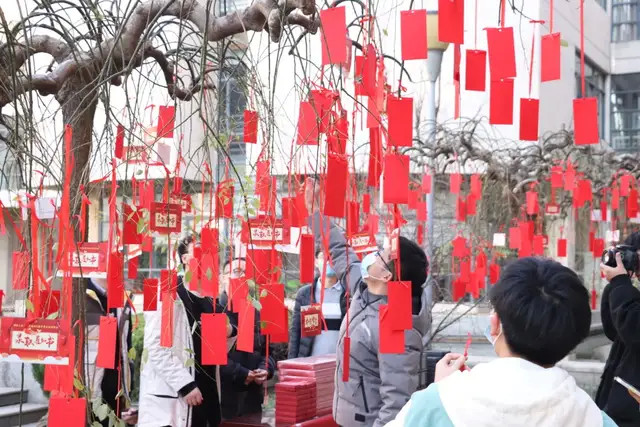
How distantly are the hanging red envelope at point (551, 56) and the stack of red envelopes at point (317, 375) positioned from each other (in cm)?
252

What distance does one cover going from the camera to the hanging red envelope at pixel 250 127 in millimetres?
4359

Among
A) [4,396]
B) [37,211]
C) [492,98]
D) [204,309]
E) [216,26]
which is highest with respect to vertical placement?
[216,26]

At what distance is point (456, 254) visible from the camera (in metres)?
9.62

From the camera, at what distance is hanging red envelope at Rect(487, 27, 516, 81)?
3.20 m

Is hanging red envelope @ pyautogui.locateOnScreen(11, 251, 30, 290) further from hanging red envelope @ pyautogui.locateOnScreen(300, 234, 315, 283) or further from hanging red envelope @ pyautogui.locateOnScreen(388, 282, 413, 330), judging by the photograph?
hanging red envelope @ pyautogui.locateOnScreen(388, 282, 413, 330)

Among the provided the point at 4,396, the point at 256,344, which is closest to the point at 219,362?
the point at 256,344

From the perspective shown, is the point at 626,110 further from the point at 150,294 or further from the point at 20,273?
the point at 20,273

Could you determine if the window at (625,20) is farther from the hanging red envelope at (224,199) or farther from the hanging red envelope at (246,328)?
the hanging red envelope at (246,328)

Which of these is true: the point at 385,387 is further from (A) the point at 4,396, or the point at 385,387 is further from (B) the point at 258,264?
(A) the point at 4,396

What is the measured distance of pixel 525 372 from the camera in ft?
6.55

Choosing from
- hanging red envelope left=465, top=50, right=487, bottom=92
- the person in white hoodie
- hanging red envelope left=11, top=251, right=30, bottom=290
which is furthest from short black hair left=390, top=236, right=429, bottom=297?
the person in white hoodie

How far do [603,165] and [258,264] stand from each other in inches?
428

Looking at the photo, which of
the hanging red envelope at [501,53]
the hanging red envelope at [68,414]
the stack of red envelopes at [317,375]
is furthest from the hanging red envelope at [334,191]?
the stack of red envelopes at [317,375]

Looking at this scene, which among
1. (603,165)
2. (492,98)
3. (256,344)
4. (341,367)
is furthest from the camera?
(603,165)
